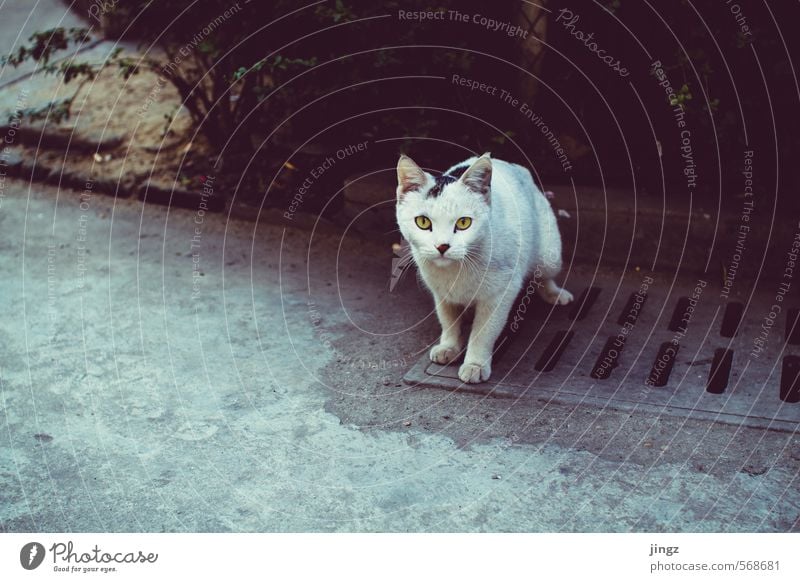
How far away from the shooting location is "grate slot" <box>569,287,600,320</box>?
3.79 metres

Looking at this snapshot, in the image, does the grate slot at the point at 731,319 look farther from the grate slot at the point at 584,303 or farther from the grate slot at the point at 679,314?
the grate slot at the point at 584,303

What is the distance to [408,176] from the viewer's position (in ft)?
9.93

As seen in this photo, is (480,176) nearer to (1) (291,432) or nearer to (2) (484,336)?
(2) (484,336)

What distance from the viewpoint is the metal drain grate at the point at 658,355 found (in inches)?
120

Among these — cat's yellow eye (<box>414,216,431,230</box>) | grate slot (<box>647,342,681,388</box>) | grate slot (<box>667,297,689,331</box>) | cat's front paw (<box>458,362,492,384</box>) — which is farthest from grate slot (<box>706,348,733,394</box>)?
cat's yellow eye (<box>414,216,431,230</box>)

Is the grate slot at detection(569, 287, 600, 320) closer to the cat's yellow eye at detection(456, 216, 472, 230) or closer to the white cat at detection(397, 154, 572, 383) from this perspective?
the white cat at detection(397, 154, 572, 383)

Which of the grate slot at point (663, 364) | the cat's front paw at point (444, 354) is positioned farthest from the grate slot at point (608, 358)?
the cat's front paw at point (444, 354)

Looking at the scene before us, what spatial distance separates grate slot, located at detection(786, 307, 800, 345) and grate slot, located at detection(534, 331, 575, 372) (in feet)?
3.04

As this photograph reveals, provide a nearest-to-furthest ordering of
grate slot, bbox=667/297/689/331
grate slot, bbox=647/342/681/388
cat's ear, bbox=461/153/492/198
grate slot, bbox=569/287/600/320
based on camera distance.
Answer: cat's ear, bbox=461/153/492/198 < grate slot, bbox=647/342/681/388 < grate slot, bbox=667/297/689/331 < grate slot, bbox=569/287/600/320

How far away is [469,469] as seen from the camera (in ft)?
8.83

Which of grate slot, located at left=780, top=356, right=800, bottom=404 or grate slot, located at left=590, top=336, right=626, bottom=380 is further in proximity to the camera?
grate slot, located at left=590, top=336, right=626, bottom=380

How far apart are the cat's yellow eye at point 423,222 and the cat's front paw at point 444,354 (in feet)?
1.98

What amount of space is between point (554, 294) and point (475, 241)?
0.95 meters

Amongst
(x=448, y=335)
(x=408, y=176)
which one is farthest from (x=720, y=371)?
(x=408, y=176)
